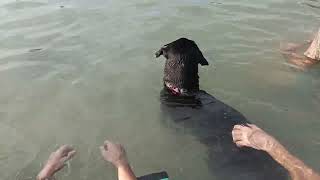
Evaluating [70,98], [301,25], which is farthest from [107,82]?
[301,25]

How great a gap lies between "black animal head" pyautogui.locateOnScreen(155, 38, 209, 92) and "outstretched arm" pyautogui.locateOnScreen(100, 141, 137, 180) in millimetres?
1631

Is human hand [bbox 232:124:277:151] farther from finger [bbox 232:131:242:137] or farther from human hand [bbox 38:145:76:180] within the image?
human hand [bbox 38:145:76:180]

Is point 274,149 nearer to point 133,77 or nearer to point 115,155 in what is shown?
point 115,155

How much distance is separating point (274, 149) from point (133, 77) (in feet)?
11.5

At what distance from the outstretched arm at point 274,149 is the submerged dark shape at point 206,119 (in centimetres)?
15

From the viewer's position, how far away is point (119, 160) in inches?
195

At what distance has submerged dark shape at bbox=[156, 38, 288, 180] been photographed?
512 cm

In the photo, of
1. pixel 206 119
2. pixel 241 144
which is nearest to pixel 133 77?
pixel 206 119

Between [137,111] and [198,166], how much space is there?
1570 millimetres

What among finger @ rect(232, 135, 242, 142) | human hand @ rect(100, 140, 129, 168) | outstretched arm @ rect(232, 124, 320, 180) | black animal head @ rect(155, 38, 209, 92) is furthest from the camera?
black animal head @ rect(155, 38, 209, 92)

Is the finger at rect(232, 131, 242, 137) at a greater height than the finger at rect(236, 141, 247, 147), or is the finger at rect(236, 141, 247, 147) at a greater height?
the finger at rect(232, 131, 242, 137)

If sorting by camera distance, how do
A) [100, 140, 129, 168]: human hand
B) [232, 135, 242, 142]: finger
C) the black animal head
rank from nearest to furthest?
[100, 140, 129, 168]: human hand
[232, 135, 242, 142]: finger
the black animal head

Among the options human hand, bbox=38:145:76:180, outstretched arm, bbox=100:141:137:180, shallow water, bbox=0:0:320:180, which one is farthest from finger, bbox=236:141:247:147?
human hand, bbox=38:145:76:180

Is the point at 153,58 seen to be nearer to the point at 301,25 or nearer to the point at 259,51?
the point at 259,51
